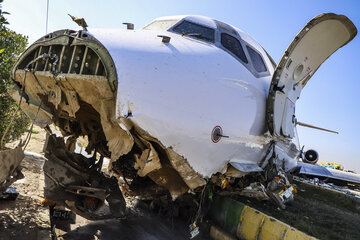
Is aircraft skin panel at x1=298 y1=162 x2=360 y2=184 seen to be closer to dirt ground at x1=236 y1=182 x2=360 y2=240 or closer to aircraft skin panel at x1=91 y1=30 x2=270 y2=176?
dirt ground at x1=236 y1=182 x2=360 y2=240

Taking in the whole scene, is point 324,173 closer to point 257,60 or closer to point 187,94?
point 257,60

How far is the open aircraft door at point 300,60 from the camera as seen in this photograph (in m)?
5.39

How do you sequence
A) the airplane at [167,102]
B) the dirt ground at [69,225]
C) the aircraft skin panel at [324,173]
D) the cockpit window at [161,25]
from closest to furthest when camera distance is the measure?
the airplane at [167,102] < the dirt ground at [69,225] < the cockpit window at [161,25] < the aircraft skin panel at [324,173]

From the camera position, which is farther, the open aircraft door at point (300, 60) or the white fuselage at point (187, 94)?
the open aircraft door at point (300, 60)

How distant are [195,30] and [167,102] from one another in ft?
7.41

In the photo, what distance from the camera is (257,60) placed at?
5.86 m

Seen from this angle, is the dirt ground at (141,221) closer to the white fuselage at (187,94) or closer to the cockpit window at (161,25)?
Answer: the white fuselage at (187,94)

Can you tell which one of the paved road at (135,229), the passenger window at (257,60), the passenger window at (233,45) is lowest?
the paved road at (135,229)

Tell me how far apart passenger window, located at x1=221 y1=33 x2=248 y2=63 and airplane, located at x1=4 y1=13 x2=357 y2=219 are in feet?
0.09

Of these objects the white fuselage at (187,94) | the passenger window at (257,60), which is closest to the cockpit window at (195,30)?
the white fuselage at (187,94)

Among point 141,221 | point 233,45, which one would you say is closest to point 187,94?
point 233,45

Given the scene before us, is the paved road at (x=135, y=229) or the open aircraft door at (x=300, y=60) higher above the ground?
the open aircraft door at (x=300, y=60)

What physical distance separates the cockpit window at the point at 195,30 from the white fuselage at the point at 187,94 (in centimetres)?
15

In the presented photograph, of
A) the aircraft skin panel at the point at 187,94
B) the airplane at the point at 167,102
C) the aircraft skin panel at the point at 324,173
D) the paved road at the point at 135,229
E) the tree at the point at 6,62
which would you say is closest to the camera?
the aircraft skin panel at the point at 187,94
